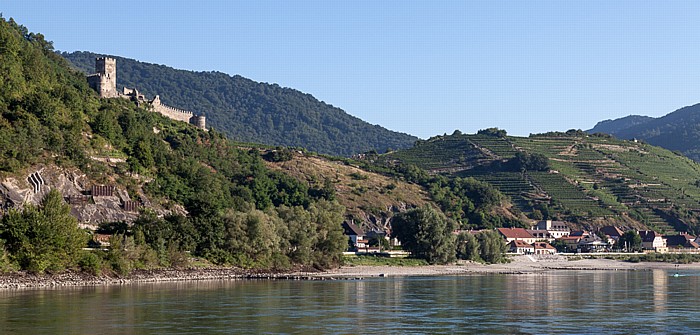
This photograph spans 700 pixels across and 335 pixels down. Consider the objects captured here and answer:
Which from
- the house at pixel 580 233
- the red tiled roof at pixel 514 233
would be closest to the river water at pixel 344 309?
the red tiled roof at pixel 514 233

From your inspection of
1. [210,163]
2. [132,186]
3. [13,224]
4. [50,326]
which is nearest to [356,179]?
[210,163]

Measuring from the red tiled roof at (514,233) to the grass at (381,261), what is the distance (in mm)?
49766

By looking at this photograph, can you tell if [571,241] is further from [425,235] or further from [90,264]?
[90,264]

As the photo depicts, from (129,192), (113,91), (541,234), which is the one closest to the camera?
(129,192)

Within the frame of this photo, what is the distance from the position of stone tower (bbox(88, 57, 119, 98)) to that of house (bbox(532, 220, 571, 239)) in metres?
83.8

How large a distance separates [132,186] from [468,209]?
8343cm

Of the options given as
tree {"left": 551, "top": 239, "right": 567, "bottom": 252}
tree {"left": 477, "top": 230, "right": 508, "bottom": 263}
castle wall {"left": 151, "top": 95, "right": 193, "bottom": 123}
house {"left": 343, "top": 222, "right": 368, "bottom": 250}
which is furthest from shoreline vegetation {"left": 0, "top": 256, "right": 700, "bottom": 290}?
castle wall {"left": 151, "top": 95, "right": 193, "bottom": 123}

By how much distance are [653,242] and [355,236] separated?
206 ft

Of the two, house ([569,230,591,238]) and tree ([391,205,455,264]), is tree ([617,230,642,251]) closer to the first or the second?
house ([569,230,591,238])

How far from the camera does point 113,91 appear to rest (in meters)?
140

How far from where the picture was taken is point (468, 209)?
173875mm

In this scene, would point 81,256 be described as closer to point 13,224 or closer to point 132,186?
point 13,224

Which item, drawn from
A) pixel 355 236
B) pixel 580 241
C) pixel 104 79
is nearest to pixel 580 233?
pixel 580 241

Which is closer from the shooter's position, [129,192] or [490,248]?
[129,192]
